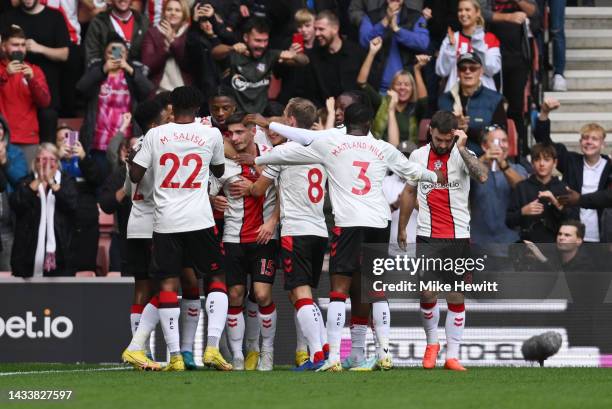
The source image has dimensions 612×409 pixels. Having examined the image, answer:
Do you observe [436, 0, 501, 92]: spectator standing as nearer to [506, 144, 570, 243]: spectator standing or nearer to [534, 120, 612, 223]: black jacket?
[534, 120, 612, 223]: black jacket

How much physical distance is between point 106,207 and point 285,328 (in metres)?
2.12

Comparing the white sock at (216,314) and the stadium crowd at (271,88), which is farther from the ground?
the stadium crowd at (271,88)

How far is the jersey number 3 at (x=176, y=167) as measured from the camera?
471 inches

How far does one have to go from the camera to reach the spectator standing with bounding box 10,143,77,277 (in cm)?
1512

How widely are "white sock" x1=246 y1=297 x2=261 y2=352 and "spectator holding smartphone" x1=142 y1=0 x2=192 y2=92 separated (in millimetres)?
4734

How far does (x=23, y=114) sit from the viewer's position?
1730 centimetres

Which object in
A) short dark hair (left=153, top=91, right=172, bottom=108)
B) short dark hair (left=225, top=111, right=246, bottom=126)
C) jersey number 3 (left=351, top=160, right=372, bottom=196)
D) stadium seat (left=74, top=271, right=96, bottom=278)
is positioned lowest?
stadium seat (left=74, top=271, right=96, bottom=278)

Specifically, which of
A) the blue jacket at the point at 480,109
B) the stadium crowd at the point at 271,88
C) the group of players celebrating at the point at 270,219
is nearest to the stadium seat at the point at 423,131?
the stadium crowd at the point at 271,88

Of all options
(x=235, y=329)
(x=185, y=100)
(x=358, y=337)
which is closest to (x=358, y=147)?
(x=185, y=100)

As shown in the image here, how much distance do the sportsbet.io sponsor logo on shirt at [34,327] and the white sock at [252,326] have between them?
2.40m

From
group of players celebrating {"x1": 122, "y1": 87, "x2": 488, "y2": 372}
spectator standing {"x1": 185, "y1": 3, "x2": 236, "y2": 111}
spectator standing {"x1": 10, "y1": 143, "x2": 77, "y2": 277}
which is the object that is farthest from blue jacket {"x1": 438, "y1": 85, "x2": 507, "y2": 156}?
spectator standing {"x1": 10, "y1": 143, "x2": 77, "y2": 277}

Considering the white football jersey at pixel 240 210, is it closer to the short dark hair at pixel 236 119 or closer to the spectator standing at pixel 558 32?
the short dark hair at pixel 236 119

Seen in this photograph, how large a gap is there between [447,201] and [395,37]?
5.27 meters

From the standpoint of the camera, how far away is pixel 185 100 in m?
12.0
